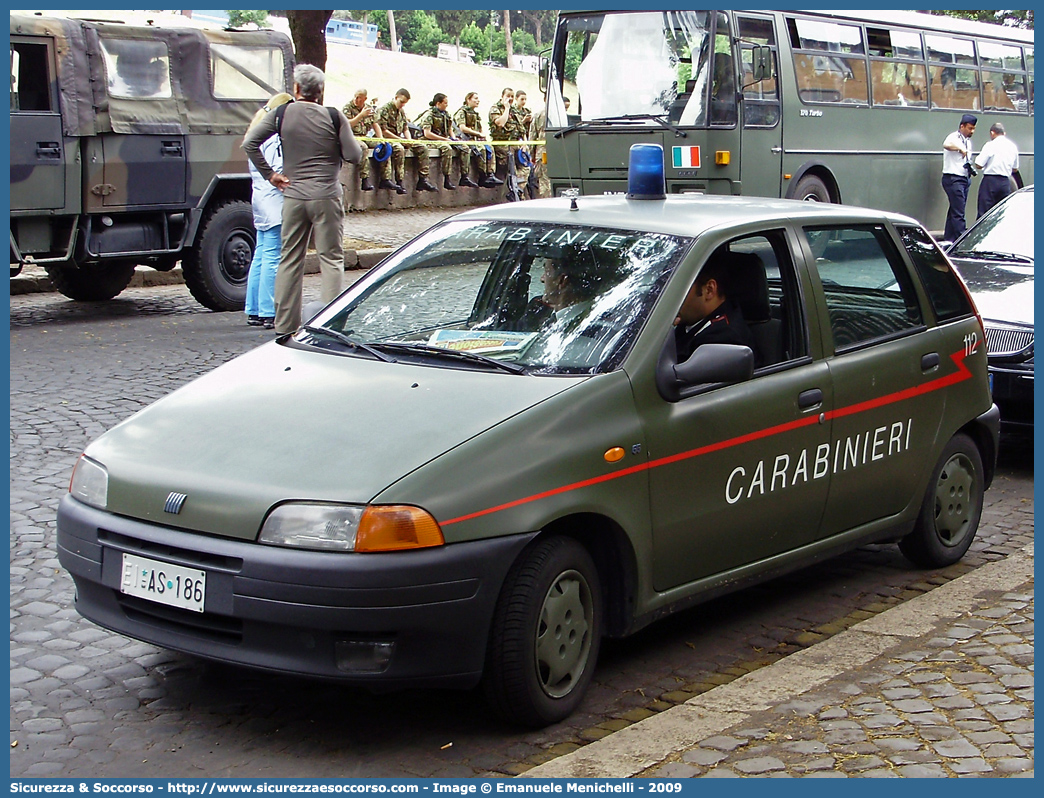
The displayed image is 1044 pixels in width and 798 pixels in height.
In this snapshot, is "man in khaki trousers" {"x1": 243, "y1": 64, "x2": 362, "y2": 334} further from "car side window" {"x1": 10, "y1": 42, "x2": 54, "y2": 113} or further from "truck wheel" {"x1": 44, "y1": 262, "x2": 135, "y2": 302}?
"truck wheel" {"x1": 44, "y1": 262, "x2": 135, "y2": 302}

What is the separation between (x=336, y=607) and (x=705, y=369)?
1.51 m

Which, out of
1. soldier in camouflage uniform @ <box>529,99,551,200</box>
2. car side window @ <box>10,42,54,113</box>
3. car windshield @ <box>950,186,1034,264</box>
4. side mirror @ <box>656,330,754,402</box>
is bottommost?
side mirror @ <box>656,330,754,402</box>

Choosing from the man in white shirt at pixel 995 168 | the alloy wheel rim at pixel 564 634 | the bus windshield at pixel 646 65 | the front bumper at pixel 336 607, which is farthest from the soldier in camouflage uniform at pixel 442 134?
the front bumper at pixel 336 607

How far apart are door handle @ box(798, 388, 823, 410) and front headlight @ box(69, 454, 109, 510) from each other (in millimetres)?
2444

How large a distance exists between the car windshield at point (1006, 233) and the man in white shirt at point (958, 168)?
8.83 metres

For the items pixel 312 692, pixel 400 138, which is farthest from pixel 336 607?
pixel 400 138

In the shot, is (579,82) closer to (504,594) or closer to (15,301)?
(15,301)

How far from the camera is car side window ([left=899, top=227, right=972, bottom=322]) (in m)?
5.93

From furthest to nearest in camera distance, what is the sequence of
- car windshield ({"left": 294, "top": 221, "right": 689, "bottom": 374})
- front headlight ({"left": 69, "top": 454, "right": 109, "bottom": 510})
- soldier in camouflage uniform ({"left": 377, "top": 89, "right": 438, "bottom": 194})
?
soldier in camouflage uniform ({"left": 377, "top": 89, "right": 438, "bottom": 194}), car windshield ({"left": 294, "top": 221, "right": 689, "bottom": 374}), front headlight ({"left": 69, "top": 454, "right": 109, "bottom": 510})

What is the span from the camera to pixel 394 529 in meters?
3.80

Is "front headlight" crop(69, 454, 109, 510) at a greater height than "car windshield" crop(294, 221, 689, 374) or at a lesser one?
lesser

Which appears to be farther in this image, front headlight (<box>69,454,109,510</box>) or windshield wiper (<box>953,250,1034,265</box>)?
windshield wiper (<box>953,250,1034,265</box>)

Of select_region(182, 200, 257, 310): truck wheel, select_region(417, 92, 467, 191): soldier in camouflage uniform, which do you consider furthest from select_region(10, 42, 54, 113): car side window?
select_region(417, 92, 467, 191): soldier in camouflage uniform

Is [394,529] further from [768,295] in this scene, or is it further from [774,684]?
[768,295]
